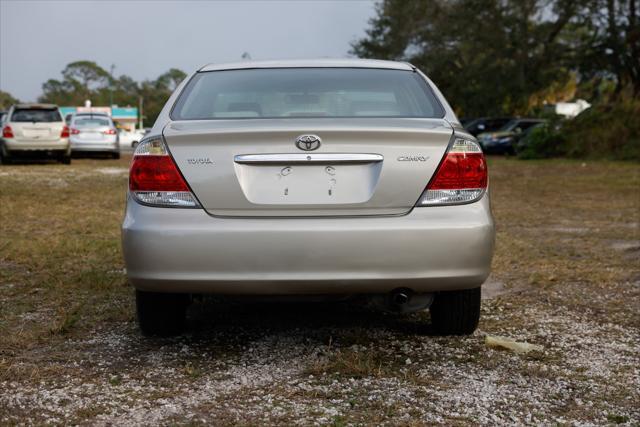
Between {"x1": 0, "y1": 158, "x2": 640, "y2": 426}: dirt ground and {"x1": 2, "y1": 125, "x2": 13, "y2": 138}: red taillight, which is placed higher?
{"x1": 0, "y1": 158, "x2": 640, "y2": 426}: dirt ground

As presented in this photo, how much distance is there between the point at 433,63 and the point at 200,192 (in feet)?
155

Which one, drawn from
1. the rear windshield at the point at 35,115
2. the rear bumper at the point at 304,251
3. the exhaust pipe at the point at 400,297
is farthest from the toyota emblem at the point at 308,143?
the rear windshield at the point at 35,115

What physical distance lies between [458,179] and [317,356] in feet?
3.56

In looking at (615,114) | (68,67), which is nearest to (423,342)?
(615,114)

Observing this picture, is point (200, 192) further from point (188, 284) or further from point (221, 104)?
point (221, 104)

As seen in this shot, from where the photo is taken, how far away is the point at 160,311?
438 cm

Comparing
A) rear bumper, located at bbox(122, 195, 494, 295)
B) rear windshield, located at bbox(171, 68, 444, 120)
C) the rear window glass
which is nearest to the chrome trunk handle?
rear bumper, located at bbox(122, 195, 494, 295)

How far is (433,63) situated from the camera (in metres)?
49.7

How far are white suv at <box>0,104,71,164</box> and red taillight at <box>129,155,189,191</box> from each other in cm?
→ 1886

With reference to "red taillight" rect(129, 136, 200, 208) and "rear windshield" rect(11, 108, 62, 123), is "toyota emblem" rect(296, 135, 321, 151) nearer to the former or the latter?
"red taillight" rect(129, 136, 200, 208)

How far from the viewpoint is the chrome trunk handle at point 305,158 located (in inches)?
148

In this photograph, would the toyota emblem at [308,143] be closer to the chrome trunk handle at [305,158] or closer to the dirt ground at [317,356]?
the chrome trunk handle at [305,158]

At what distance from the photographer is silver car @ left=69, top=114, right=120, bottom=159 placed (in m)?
26.2

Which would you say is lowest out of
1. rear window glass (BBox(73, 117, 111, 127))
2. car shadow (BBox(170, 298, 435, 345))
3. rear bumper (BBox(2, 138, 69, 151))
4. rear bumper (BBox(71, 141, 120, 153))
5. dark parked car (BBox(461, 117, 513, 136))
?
dark parked car (BBox(461, 117, 513, 136))
